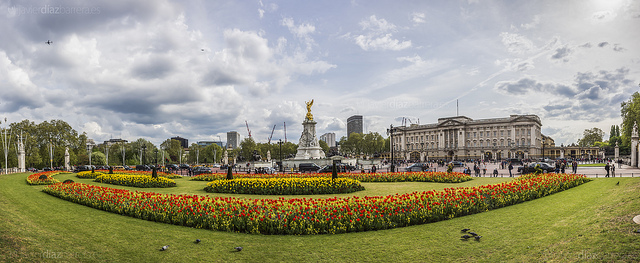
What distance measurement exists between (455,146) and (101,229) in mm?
129926

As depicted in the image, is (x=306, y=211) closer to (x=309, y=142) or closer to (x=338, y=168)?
(x=338, y=168)

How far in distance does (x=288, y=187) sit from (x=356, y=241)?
9350 millimetres

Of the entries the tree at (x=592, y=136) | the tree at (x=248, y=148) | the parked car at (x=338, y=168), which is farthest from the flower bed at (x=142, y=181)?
the tree at (x=592, y=136)

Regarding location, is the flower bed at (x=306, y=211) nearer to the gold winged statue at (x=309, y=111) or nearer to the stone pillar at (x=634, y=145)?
the stone pillar at (x=634, y=145)

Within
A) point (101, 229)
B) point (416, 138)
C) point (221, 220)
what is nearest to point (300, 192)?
point (221, 220)

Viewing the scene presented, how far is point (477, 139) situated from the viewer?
124 metres

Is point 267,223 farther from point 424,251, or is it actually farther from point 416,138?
point 416,138

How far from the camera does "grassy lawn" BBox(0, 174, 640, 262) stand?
7.00m

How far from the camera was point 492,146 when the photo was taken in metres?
120

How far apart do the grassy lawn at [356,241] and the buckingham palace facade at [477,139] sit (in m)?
108

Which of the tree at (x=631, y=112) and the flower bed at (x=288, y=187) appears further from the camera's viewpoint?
the tree at (x=631, y=112)

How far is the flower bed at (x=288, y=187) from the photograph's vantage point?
58.6 ft

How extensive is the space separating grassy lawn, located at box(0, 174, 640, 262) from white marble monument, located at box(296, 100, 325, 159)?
48.5 meters

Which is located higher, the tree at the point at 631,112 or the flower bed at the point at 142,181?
the tree at the point at 631,112
